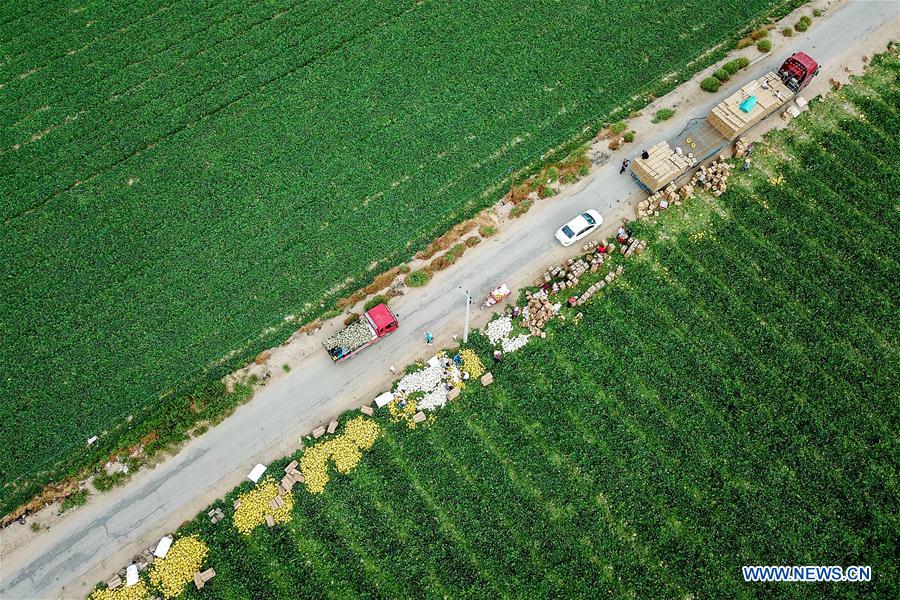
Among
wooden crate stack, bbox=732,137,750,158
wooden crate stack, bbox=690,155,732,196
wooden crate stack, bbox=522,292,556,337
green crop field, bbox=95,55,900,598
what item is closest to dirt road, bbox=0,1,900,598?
wooden crate stack, bbox=522,292,556,337

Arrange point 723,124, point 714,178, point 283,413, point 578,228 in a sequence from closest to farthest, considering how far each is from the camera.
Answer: point 283,413 → point 578,228 → point 723,124 → point 714,178

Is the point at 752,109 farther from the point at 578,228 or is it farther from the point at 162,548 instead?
the point at 162,548

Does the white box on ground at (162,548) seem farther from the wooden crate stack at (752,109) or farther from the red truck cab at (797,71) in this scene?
the red truck cab at (797,71)

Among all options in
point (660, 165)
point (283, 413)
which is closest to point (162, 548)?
point (283, 413)

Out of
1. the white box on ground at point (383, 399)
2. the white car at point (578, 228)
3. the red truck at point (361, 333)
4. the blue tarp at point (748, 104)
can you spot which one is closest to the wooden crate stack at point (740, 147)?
the blue tarp at point (748, 104)

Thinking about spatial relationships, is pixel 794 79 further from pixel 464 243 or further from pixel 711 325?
pixel 464 243
